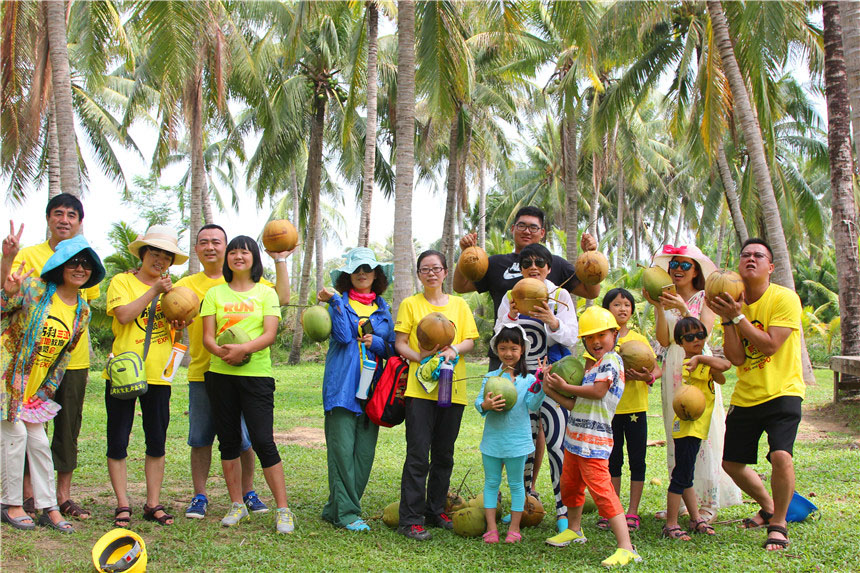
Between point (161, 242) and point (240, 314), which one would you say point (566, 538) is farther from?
point (161, 242)

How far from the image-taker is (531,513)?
16.8ft

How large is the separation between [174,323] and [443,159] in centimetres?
2783

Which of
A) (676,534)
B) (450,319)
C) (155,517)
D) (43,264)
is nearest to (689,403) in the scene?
(676,534)

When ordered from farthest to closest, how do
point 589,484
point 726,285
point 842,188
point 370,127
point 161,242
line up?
point 370,127, point 842,188, point 161,242, point 726,285, point 589,484

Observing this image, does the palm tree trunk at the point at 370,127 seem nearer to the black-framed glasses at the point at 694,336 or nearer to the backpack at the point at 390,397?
the backpack at the point at 390,397

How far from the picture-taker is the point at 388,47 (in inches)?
928

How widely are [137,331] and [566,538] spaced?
3.41 metres

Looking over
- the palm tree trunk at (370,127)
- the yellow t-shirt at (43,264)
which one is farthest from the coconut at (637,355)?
the palm tree trunk at (370,127)

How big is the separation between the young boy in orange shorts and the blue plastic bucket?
1.62 meters

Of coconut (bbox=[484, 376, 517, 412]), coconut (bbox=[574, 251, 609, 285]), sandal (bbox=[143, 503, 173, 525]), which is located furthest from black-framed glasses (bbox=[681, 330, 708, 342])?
sandal (bbox=[143, 503, 173, 525])

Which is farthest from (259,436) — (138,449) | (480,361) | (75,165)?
(480,361)

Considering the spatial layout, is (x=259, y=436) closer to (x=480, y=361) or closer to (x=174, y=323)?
(x=174, y=323)

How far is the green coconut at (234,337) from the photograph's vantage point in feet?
15.7

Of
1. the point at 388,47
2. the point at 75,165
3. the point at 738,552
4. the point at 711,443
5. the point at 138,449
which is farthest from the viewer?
the point at 388,47
